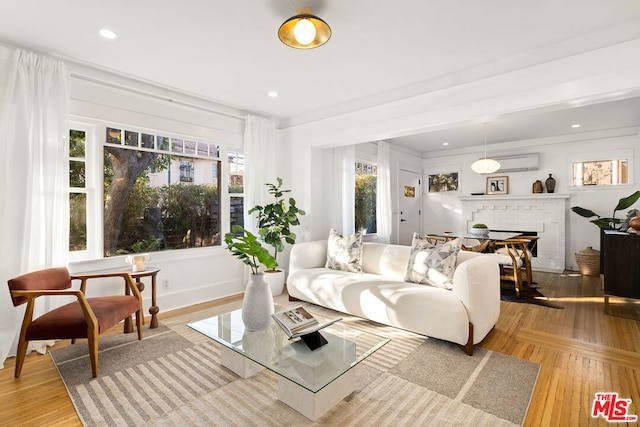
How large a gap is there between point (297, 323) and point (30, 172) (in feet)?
8.63

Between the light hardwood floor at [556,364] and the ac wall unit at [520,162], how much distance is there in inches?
121

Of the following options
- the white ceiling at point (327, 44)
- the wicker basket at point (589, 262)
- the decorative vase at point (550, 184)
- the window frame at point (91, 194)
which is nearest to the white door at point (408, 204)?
the decorative vase at point (550, 184)

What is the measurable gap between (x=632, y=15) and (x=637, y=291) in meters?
2.62

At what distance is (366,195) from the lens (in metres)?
5.84

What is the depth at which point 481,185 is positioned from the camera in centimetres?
683

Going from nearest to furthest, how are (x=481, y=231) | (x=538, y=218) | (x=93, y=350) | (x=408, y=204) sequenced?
(x=93, y=350) < (x=481, y=231) < (x=538, y=218) < (x=408, y=204)

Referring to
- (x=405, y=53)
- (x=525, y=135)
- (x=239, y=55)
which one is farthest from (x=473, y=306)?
(x=525, y=135)

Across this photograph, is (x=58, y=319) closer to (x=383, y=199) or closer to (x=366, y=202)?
(x=366, y=202)

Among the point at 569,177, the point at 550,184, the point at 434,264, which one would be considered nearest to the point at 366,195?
the point at 434,264

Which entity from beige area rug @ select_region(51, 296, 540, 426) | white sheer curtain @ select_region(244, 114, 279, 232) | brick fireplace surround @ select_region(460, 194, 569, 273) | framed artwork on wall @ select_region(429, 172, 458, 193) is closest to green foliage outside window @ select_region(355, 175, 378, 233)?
white sheer curtain @ select_region(244, 114, 279, 232)

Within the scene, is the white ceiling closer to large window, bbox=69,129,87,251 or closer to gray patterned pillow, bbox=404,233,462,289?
large window, bbox=69,129,87,251

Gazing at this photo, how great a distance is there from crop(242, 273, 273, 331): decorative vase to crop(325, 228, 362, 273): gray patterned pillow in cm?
167

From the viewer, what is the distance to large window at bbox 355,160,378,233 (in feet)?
18.6

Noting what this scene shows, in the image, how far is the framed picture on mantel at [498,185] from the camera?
6.50 m
